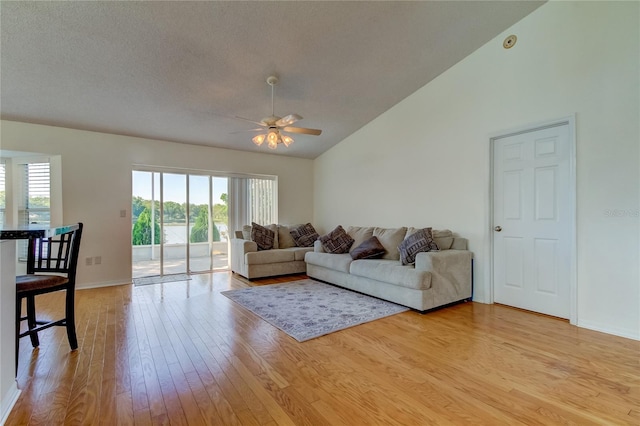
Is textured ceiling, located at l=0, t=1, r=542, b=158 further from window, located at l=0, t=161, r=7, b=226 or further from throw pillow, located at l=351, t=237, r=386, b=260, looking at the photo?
throw pillow, located at l=351, t=237, r=386, b=260

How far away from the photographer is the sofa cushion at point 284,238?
577 centimetres

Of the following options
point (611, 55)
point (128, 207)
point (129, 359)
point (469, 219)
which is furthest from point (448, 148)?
point (128, 207)

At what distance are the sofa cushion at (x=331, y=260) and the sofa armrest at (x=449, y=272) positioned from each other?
114 centimetres

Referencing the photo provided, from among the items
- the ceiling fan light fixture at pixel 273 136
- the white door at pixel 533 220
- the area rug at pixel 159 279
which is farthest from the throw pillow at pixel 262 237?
the white door at pixel 533 220

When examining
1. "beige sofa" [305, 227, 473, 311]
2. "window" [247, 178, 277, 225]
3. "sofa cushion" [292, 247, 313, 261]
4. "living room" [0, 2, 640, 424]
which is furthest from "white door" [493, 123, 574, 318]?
"window" [247, 178, 277, 225]

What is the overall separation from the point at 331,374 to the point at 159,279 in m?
4.11

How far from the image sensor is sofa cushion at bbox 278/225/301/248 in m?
5.77

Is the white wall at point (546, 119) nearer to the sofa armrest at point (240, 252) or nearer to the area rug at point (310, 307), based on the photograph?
the area rug at point (310, 307)

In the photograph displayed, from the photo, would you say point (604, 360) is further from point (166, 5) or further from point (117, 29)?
point (117, 29)

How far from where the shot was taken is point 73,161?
4.52 m

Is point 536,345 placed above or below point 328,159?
below

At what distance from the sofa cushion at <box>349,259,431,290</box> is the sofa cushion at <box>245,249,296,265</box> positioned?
154cm

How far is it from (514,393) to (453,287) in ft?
6.05

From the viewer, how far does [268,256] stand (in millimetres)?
5137
